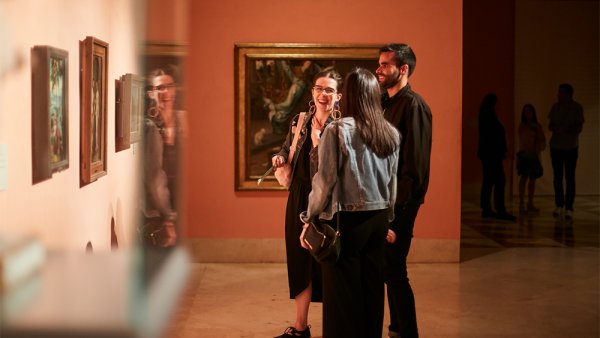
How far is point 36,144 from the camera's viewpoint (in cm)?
92

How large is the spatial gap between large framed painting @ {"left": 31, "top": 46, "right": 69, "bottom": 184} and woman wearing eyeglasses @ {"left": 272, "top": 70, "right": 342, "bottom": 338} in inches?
156

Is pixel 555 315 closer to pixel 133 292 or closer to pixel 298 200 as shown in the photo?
pixel 298 200

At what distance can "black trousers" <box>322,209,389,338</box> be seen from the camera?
4.55 metres

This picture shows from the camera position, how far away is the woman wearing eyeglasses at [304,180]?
5438 millimetres

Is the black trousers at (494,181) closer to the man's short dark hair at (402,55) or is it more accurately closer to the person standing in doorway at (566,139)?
the person standing in doorway at (566,139)

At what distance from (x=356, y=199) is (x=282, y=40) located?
16.2 ft

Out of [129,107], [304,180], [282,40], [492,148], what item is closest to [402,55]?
[304,180]

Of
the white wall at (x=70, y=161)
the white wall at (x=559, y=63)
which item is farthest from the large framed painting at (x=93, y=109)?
the white wall at (x=559, y=63)

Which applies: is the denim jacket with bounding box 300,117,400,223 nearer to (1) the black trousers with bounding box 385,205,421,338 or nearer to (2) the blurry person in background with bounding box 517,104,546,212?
(1) the black trousers with bounding box 385,205,421,338

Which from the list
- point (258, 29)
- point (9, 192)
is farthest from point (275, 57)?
point (9, 192)

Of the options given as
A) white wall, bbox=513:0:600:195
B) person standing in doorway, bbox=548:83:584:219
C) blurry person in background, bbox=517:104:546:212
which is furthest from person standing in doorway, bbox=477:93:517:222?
white wall, bbox=513:0:600:195

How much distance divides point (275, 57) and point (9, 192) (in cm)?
798

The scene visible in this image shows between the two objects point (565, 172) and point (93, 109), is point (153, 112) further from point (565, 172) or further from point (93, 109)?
point (565, 172)

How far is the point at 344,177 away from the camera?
14.8ft
